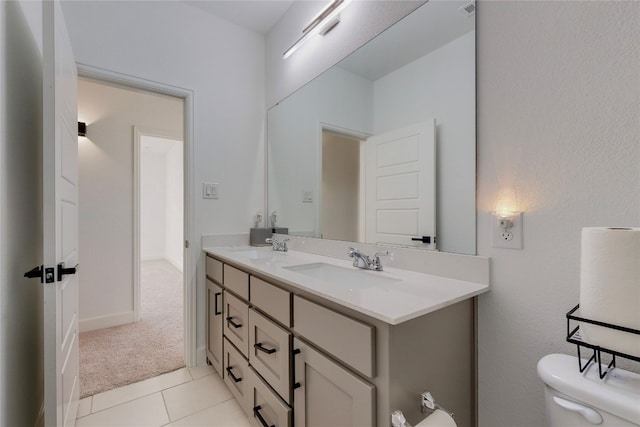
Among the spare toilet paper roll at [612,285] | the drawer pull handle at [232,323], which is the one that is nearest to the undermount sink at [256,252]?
the drawer pull handle at [232,323]

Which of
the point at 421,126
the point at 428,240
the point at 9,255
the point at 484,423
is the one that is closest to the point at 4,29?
the point at 9,255

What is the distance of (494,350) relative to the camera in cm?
100

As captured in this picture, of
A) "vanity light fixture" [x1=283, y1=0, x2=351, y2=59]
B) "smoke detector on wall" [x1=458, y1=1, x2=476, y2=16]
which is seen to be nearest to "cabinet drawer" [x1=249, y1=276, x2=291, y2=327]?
"smoke detector on wall" [x1=458, y1=1, x2=476, y2=16]

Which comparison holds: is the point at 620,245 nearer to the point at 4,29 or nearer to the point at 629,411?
the point at 629,411

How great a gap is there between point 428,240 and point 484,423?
2.23 feet

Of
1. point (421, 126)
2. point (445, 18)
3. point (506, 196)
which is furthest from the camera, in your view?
point (421, 126)

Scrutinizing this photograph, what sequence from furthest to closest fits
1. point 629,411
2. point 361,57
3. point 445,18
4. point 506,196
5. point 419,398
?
1. point 361,57
2. point 445,18
3. point 506,196
4. point 419,398
5. point 629,411

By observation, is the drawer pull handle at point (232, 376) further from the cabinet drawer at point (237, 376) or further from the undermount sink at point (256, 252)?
the undermount sink at point (256, 252)

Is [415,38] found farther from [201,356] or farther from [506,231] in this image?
[201,356]

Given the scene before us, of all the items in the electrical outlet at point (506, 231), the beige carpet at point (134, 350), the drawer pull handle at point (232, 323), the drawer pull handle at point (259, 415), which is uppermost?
the electrical outlet at point (506, 231)

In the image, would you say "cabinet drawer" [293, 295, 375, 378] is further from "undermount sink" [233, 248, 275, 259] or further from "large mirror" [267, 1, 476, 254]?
"undermount sink" [233, 248, 275, 259]

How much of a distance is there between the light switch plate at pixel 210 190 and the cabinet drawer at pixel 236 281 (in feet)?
2.07

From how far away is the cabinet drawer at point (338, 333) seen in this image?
30.8 inches

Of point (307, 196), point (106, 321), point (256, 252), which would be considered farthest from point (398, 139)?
point (106, 321)
